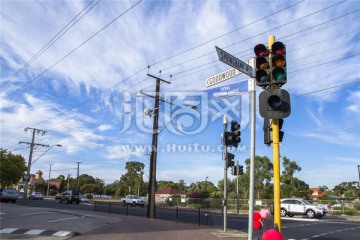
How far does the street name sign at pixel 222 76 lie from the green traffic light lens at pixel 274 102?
4.96ft

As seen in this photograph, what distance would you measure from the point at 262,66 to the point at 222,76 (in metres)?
1.49

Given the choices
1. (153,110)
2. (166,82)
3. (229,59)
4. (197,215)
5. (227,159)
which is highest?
(166,82)

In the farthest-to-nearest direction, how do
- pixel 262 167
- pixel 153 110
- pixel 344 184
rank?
pixel 344 184 → pixel 262 167 → pixel 153 110

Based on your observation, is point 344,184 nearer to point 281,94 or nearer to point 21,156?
point 21,156

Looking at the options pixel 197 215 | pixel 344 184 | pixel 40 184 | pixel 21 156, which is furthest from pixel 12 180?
pixel 344 184

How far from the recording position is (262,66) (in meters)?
7.42

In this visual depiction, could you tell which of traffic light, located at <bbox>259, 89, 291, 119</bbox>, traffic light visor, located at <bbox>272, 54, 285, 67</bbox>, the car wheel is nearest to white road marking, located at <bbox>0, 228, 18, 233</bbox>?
traffic light, located at <bbox>259, 89, 291, 119</bbox>

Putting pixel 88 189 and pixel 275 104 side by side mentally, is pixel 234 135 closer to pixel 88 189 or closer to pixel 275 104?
pixel 275 104

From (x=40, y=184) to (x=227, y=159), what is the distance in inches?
4692

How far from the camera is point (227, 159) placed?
598 inches

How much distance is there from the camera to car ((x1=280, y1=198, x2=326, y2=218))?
28.5 meters

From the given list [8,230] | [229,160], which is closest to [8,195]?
[8,230]

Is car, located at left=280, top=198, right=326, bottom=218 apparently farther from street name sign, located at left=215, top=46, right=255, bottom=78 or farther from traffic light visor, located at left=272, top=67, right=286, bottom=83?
traffic light visor, located at left=272, top=67, right=286, bottom=83

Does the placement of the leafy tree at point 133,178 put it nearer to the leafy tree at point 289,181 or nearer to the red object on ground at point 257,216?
the leafy tree at point 289,181
